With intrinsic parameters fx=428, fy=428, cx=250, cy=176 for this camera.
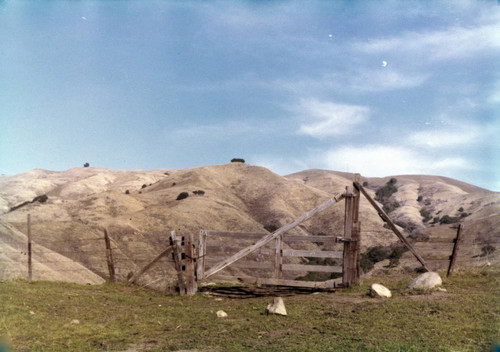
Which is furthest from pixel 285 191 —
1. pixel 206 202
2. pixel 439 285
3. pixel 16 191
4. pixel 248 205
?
pixel 439 285

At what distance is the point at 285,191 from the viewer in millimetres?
83875

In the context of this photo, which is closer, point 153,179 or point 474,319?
point 474,319

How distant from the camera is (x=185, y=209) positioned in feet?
179

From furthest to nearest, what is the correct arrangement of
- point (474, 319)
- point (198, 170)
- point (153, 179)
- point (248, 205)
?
point (153, 179)
point (198, 170)
point (248, 205)
point (474, 319)

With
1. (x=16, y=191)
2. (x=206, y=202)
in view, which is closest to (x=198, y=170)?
(x=206, y=202)

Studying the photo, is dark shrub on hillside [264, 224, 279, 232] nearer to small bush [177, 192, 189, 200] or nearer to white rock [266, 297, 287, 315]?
small bush [177, 192, 189, 200]

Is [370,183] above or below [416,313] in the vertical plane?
above

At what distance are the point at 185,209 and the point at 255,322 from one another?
152 feet

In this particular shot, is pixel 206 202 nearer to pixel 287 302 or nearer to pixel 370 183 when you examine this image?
pixel 287 302

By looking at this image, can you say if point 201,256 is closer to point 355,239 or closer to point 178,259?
point 178,259

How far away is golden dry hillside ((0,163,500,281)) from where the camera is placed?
115 feet

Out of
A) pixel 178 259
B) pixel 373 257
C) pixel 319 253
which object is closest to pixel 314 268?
pixel 319 253

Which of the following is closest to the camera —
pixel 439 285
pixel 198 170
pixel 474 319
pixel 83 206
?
pixel 474 319

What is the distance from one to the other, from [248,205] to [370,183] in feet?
229
